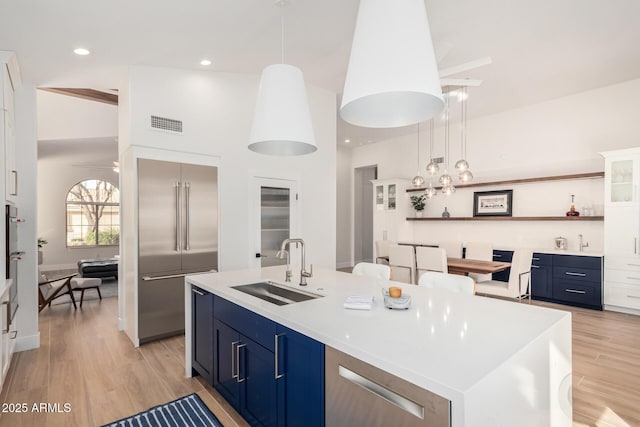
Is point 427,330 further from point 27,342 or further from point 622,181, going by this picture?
point 622,181

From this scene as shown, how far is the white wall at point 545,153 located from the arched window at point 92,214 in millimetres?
9077

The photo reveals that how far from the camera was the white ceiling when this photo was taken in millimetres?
2738

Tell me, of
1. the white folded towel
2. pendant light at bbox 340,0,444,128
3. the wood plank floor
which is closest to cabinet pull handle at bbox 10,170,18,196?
the wood plank floor

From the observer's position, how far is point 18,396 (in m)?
2.59

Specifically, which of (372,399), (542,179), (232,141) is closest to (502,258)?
(542,179)

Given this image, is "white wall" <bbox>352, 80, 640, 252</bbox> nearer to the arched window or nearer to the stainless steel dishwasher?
the stainless steel dishwasher

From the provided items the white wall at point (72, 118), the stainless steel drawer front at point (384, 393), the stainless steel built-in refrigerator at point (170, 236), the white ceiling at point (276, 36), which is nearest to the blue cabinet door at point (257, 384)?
the stainless steel drawer front at point (384, 393)

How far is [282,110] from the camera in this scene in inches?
85.0

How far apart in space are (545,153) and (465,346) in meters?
5.65

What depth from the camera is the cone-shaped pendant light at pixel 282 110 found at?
214 centimetres

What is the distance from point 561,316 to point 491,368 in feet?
2.76

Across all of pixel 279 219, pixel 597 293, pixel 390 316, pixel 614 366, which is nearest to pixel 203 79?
pixel 279 219

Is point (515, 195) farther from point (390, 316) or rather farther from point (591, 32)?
point (390, 316)

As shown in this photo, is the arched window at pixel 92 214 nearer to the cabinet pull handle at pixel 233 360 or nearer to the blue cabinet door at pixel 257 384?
the cabinet pull handle at pixel 233 360
